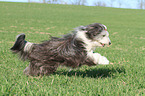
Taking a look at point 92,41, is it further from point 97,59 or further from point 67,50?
point 67,50

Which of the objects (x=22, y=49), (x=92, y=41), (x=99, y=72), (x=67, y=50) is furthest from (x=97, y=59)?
(x=22, y=49)

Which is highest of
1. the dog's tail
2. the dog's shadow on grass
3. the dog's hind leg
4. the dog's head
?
the dog's head

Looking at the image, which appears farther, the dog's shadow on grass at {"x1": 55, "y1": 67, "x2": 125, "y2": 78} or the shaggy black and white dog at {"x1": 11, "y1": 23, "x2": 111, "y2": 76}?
the dog's shadow on grass at {"x1": 55, "y1": 67, "x2": 125, "y2": 78}

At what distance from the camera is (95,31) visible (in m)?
4.37

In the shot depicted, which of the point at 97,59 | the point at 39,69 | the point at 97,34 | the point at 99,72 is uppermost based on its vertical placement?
the point at 97,34

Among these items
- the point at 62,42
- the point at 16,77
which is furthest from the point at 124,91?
the point at 16,77

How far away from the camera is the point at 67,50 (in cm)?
433

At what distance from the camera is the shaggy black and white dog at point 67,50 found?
4.35m

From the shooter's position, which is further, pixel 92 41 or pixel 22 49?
pixel 22 49

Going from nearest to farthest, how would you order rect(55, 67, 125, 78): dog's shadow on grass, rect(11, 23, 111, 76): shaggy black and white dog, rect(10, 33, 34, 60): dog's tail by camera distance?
rect(11, 23, 111, 76): shaggy black and white dog, rect(10, 33, 34, 60): dog's tail, rect(55, 67, 125, 78): dog's shadow on grass

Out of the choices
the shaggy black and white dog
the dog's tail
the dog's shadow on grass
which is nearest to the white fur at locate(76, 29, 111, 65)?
the shaggy black and white dog

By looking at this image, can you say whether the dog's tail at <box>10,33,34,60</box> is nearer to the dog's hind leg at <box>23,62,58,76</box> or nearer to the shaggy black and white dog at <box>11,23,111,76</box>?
the shaggy black and white dog at <box>11,23,111,76</box>

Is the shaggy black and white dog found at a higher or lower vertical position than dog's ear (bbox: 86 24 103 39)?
lower

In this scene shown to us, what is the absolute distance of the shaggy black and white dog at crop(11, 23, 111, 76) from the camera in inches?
171
